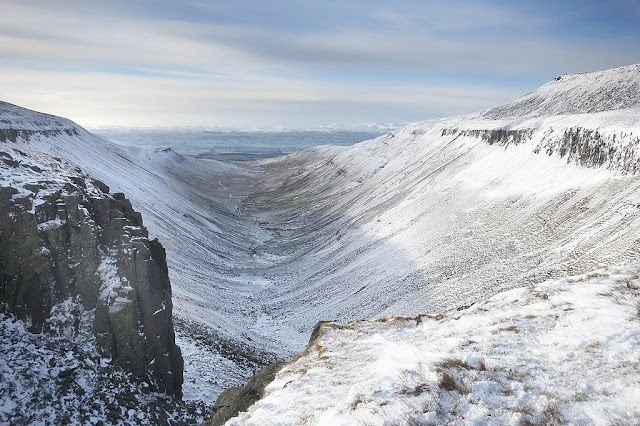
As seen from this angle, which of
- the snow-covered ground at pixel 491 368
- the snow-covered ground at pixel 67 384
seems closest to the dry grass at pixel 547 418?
the snow-covered ground at pixel 491 368

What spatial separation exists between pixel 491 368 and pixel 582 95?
236ft

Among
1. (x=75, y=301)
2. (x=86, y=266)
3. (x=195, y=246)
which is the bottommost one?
(x=195, y=246)

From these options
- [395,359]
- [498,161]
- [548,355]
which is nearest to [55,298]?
[395,359]

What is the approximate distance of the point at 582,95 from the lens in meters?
64.0

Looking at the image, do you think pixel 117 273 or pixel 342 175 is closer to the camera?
pixel 117 273

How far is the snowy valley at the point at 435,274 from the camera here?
877cm

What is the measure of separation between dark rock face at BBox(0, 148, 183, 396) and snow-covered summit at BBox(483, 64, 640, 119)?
61.8 metres

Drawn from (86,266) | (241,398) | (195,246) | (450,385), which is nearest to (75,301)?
(86,266)

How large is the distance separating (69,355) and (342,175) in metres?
95.4

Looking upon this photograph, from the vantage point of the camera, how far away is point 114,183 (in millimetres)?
61344

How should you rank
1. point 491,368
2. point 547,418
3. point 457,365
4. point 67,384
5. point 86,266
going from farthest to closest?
point 86,266 < point 67,384 < point 457,365 < point 491,368 < point 547,418

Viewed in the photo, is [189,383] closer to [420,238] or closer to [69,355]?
[69,355]

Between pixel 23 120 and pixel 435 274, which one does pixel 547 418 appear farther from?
pixel 23 120

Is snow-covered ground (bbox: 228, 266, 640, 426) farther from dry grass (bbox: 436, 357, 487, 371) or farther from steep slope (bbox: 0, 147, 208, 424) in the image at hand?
steep slope (bbox: 0, 147, 208, 424)
